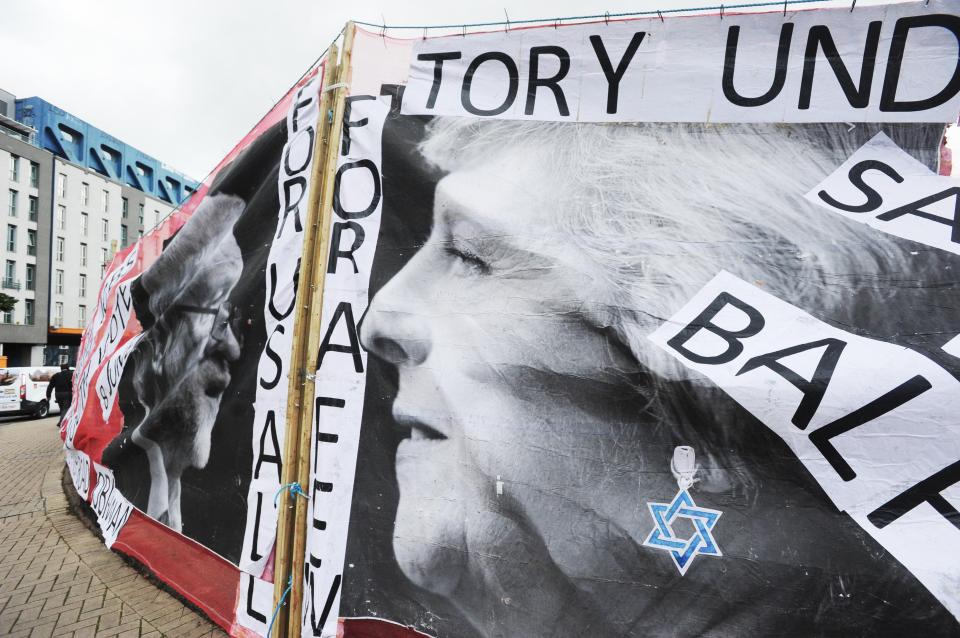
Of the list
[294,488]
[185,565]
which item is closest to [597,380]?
[294,488]

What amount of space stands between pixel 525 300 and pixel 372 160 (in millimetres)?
1137

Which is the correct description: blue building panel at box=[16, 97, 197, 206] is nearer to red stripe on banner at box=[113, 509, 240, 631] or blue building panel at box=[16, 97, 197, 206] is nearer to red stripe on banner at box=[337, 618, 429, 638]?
red stripe on banner at box=[113, 509, 240, 631]

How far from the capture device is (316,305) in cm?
288

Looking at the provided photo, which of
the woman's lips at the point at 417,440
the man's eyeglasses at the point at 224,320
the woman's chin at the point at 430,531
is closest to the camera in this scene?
the woman's chin at the point at 430,531

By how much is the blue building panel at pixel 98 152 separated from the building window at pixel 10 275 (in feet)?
32.3

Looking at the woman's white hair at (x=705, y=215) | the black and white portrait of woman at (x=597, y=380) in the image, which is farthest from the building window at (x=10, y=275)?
the woman's white hair at (x=705, y=215)

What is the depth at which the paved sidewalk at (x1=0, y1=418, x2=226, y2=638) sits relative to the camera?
3480 mm

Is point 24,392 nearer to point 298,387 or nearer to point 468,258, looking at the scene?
point 298,387

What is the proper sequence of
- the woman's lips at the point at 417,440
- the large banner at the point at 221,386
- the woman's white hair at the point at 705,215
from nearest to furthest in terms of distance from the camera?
the woman's white hair at the point at 705,215 → the woman's lips at the point at 417,440 → the large banner at the point at 221,386

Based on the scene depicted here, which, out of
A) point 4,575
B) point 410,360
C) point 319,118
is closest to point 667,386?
point 410,360

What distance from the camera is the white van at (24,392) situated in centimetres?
1552

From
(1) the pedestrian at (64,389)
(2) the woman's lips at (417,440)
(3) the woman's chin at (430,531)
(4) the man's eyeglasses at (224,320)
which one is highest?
(4) the man's eyeglasses at (224,320)

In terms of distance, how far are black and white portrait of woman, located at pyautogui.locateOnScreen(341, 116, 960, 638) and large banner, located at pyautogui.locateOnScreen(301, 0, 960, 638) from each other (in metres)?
0.01

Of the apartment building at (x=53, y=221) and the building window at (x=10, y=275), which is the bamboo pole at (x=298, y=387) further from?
the building window at (x=10, y=275)
